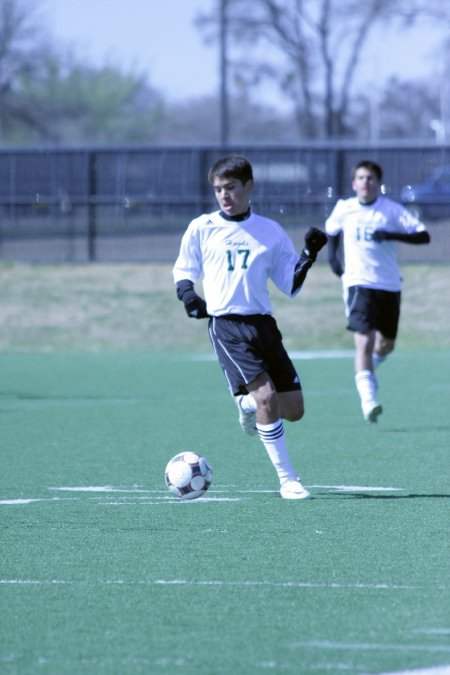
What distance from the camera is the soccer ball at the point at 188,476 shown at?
8055mm

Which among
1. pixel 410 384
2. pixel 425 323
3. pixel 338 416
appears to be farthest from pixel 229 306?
pixel 425 323

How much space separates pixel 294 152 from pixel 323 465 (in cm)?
1503

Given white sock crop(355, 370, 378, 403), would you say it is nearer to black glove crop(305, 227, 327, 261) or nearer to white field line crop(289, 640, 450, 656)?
black glove crop(305, 227, 327, 261)

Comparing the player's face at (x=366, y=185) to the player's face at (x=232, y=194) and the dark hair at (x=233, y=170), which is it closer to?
the player's face at (x=232, y=194)

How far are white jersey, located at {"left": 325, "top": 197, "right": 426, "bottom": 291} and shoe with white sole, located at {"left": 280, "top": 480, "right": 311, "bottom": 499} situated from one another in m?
4.24

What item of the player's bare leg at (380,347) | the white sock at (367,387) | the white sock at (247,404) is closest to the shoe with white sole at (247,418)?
the white sock at (247,404)

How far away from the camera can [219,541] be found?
698 cm

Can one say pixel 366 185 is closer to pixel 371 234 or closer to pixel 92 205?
pixel 371 234

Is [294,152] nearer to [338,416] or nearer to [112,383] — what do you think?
[112,383]

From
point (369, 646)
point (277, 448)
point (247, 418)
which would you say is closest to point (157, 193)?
point (247, 418)

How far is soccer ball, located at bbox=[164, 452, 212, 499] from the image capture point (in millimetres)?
8055

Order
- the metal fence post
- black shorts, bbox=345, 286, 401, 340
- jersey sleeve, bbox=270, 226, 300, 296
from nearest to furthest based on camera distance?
jersey sleeve, bbox=270, 226, 300, 296 < black shorts, bbox=345, 286, 401, 340 < the metal fence post

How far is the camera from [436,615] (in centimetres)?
543

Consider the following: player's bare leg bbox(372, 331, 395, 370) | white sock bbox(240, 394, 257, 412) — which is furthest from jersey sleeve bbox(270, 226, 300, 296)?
player's bare leg bbox(372, 331, 395, 370)
